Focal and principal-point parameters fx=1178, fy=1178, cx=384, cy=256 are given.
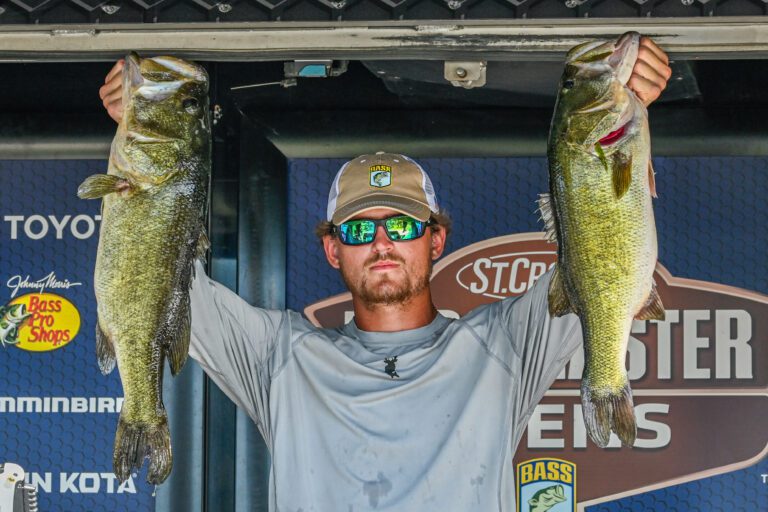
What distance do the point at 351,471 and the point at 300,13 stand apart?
3.57 ft

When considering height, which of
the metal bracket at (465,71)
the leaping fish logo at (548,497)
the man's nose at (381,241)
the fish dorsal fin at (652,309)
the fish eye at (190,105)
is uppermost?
the metal bracket at (465,71)

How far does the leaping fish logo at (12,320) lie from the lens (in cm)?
388

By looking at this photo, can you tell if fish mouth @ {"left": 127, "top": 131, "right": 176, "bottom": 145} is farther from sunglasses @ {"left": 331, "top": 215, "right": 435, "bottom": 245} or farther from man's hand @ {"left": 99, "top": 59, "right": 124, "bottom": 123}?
sunglasses @ {"left": 331, "top": 215, "right": 435, "bottom": 245}

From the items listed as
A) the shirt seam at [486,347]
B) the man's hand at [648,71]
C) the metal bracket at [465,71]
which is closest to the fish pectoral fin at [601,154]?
the man's hand at [648,71]

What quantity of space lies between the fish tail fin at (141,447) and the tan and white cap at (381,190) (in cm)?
78

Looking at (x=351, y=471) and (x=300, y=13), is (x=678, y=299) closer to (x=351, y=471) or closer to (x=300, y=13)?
(x=351, y=471)

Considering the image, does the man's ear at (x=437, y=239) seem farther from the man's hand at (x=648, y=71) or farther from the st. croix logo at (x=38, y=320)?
the st. croix logo at (x=38, y=320)

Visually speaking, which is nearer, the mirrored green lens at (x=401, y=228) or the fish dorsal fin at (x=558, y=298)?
the fish dorsal fin at (x=558, y=298)

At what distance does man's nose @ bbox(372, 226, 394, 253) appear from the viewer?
302 cm

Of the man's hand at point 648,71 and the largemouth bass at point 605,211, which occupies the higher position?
the man's hand at point 648,71

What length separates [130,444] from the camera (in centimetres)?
258

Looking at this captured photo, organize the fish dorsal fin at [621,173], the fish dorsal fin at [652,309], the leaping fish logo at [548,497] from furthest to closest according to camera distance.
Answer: the leaping fish logo at [548,497] < the fish dorsal fin at [652,309] < the fish dorsal fin at [621,173]

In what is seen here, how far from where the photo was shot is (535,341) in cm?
293

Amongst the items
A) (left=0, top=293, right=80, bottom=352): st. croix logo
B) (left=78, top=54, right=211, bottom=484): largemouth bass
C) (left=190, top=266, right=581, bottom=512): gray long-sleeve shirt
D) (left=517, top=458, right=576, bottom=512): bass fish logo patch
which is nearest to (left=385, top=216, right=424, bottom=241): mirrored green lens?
(left=190, top=266, right=581, bottom=512): gray long-sleeve shirt
